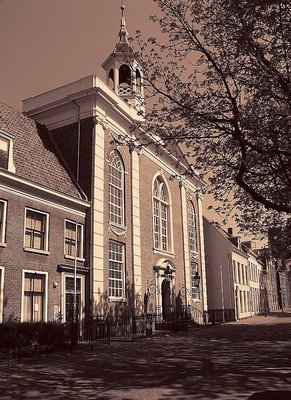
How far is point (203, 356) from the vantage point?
592 inches

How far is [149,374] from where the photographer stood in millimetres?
11383

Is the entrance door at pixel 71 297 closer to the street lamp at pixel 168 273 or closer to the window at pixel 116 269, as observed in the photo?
the window at pixel 116 269

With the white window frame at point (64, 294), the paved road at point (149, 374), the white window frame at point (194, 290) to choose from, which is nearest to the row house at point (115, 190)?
the white window frame at point (64, 294)

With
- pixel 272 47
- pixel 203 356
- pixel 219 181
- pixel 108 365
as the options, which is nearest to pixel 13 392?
pixel 108 365

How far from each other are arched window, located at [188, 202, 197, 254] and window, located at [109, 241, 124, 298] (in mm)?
13904

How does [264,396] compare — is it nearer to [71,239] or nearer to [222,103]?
[222,103]

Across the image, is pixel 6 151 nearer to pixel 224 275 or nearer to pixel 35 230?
pixel 35 230

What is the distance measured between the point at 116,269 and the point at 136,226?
3.68m

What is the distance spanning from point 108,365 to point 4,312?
628 centimetres

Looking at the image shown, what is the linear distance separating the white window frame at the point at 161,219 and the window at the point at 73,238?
9.29 metres

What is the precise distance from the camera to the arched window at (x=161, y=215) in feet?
106

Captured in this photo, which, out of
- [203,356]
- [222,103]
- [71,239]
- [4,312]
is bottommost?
[203,356]

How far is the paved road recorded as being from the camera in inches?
359

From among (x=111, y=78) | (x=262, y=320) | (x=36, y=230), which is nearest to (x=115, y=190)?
(x=36, y=230)
